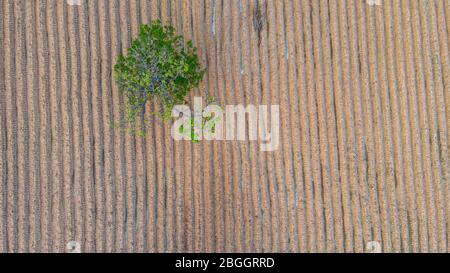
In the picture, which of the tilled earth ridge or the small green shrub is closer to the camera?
the small green shrub

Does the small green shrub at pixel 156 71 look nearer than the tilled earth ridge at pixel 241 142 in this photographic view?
Yes

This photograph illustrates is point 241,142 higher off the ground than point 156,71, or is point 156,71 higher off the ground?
point 156,71

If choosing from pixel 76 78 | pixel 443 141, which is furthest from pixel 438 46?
pixel 76 78

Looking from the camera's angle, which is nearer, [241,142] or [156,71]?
[156,71]
